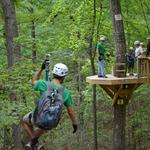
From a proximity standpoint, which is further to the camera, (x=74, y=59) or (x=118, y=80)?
(x=74, y=59)

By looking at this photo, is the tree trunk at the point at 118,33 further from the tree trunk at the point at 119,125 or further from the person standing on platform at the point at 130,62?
the tree trunk at the point at 119,125

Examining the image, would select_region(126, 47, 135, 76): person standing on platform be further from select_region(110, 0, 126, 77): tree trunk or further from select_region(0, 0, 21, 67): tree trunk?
select_region(0, 0, 21, 67): tree trunk

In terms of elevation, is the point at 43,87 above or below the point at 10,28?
below

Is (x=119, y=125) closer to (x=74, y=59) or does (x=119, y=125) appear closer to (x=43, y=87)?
(x=74, y=59)

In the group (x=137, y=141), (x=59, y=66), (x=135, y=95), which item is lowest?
(x=137, y=141)

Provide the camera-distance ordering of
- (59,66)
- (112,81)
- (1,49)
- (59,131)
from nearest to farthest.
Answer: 1. (59,66)
2. (112,81)
3. (59,131)
4. (1,49)

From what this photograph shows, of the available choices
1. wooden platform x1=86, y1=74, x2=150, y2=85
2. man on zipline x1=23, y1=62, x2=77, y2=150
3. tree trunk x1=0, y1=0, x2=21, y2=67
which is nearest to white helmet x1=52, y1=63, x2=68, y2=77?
man on zipline x1=23, y1=62, x2=77, y2=150

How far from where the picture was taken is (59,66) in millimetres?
4723

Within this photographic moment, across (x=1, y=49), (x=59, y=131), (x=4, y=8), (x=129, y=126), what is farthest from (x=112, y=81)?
(x=1, y=49)

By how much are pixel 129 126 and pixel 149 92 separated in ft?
7.98

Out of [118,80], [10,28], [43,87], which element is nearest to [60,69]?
[43,87]

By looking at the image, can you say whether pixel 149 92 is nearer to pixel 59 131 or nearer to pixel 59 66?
pixel 59 131

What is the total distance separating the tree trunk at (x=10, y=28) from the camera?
13.7m

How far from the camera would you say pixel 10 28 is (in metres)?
14.2
